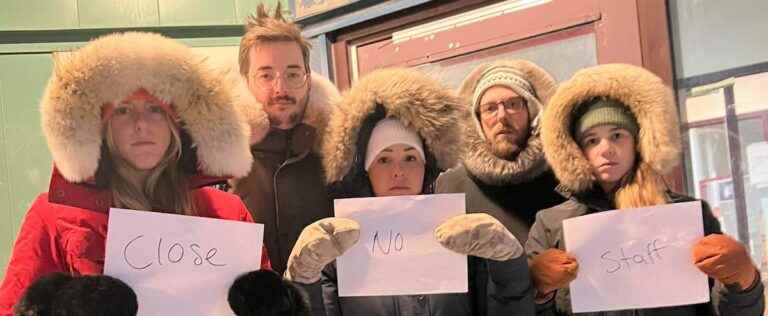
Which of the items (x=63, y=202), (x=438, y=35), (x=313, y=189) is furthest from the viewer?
(x=438, y=35)

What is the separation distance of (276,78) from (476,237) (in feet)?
2.55

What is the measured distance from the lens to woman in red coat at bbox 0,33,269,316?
45.6 inches

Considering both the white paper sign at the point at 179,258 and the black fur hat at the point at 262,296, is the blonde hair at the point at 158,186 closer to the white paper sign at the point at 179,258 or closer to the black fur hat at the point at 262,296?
the white paper sign at the point at 179,258

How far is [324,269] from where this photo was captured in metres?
1.34

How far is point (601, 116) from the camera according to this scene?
4.95 feet

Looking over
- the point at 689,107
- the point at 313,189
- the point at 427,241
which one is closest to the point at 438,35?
the point at 689,107

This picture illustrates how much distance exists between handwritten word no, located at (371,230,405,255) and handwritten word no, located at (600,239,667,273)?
412mm

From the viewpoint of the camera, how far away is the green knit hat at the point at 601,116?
1.50 meters

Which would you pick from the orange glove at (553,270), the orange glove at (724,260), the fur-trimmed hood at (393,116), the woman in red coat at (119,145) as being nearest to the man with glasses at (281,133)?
the fur-trimmed hood at (393,116)

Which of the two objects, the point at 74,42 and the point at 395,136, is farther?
the point at 74,42

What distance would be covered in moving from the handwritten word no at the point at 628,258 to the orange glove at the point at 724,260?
77mm

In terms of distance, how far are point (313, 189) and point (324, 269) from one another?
38cm

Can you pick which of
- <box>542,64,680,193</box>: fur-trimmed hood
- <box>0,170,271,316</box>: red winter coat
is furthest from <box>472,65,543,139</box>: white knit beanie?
<box>0,170,271,316</box>: red winter coat

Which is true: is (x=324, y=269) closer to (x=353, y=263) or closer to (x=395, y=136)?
(x=353, y=263)
